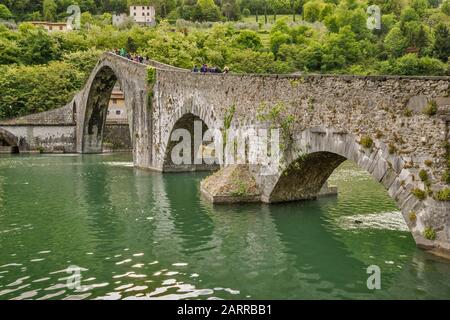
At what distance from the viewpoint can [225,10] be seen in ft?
452

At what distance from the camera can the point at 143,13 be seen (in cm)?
13612

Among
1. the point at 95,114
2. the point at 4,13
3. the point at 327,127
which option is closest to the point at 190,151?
the point at 327,127

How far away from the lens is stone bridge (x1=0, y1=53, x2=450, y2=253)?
12.9 m

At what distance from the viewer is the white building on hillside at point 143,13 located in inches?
5243

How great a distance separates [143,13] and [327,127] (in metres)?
125

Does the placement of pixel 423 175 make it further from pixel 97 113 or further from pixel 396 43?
pixel 396 43

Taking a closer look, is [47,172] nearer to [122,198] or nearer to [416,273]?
[122,198]

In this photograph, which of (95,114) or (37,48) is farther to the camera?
(37,48)

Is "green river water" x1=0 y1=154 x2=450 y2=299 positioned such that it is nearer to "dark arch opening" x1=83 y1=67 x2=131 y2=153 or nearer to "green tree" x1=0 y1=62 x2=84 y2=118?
"dark arch opening" x1=83 y1=67 x2=131 y2=153

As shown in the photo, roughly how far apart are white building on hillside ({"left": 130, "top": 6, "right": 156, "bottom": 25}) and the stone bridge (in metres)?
106

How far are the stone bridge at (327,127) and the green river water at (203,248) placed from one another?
0.83 m

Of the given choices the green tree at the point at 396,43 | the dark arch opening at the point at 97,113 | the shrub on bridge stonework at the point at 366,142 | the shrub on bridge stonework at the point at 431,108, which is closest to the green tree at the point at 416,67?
the green tree at the point at 396,43

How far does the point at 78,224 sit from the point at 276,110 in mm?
6694
